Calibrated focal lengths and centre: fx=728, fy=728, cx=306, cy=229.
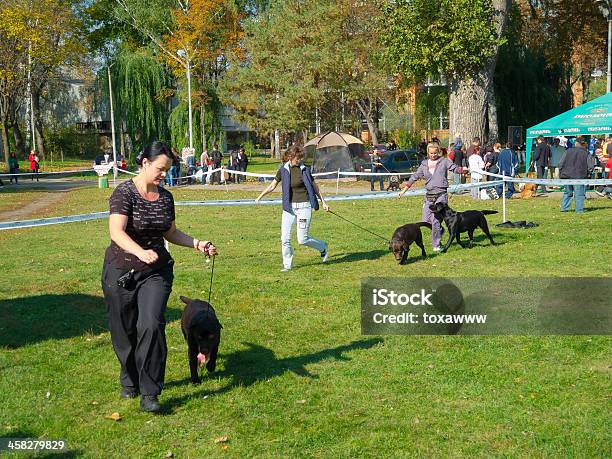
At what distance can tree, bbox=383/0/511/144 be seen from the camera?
26.8 m

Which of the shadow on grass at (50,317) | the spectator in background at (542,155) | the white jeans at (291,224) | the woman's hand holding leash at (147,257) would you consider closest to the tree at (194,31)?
the spectator in background at (542,155)

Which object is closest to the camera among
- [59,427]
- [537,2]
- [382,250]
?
[59,427]

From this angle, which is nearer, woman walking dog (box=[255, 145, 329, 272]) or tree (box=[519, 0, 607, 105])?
woman walking dog (box=[255, 145, 329, 272])

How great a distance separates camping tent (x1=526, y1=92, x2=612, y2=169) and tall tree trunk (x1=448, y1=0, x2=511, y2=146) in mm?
2528

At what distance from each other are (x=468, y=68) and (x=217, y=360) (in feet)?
75.8

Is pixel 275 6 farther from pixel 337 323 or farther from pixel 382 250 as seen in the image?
pixel 337 323

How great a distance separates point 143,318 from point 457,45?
23.7 m

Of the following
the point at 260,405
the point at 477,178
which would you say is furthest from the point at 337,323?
the point at 477,178

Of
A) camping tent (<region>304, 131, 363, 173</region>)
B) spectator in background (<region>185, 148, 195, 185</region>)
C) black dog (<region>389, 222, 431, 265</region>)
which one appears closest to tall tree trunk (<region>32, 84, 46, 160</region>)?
spectator in background (<region>185, 148, 195, 185</region>)

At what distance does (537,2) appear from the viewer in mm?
41906

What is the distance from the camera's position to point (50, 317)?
8547mm

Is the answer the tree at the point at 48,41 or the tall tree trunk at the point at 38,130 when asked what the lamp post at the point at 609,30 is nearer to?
the tree at the point at 48,41

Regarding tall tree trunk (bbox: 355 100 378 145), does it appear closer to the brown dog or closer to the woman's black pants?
the brown dog

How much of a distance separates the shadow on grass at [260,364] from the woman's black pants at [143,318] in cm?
40
